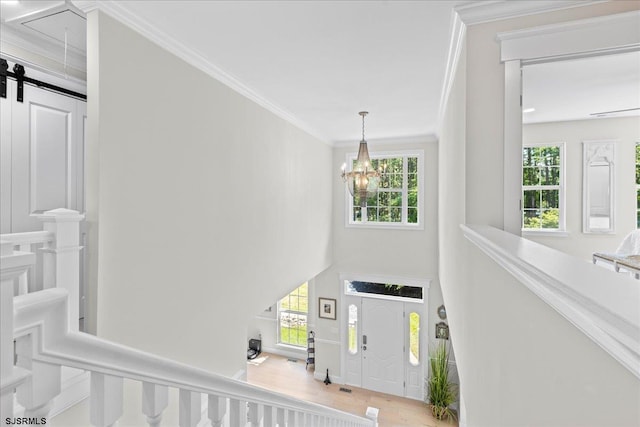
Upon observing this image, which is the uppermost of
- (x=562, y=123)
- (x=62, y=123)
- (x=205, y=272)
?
(x=562, y=123)

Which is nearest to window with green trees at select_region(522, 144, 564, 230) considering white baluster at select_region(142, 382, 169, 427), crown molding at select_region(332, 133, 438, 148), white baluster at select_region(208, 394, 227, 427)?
crown molding at select_region(332, 133, 438, 148)

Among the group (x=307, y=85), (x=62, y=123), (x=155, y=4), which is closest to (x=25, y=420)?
(x=155, y=4)

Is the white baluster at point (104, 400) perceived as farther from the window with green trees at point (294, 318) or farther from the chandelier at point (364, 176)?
the window with green trees at point (294, 318)

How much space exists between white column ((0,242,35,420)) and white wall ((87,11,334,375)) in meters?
1.64

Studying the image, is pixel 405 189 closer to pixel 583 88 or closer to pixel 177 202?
pixel 583 88

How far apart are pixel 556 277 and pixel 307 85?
10.1 feet

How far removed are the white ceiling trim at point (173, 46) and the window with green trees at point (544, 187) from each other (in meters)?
3.68

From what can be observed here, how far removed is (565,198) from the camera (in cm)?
435

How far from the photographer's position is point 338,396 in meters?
5.78

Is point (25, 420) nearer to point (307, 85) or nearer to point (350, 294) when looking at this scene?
point (307, 85)

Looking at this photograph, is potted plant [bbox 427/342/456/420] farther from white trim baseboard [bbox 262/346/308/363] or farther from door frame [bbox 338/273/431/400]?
white trim baseboard [bbox 262/346/308/363]

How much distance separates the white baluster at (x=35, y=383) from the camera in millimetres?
479

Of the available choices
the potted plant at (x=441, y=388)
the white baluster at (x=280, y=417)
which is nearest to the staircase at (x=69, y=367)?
the white baluster at (x=280, y=417)

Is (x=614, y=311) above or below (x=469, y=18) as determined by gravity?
below
